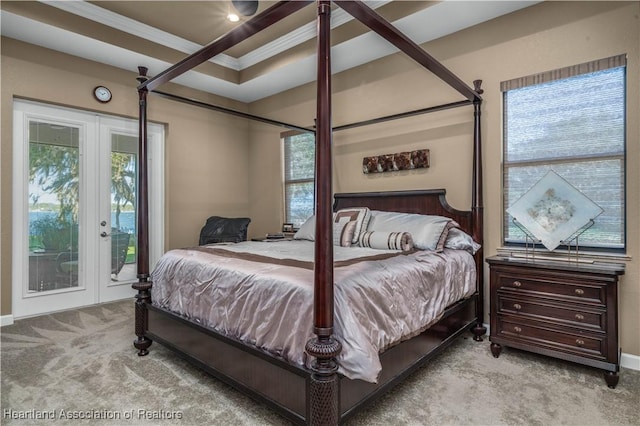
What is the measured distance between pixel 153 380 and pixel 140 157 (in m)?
1.66

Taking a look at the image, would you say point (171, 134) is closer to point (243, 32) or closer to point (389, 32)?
point (243, 32)

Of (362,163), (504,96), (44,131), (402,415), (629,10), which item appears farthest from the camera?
(362,163)

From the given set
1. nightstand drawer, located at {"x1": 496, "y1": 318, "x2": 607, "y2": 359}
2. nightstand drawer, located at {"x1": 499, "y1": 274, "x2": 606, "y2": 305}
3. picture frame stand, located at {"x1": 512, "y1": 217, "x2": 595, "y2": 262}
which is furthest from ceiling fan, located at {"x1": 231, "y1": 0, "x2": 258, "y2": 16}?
nightstand drawer, located at {"x1": 496, "y1": 318, "x2": 607, "y2": 359}

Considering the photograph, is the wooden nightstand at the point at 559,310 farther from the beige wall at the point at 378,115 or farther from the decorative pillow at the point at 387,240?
the decorative pillow at the point at 387,240

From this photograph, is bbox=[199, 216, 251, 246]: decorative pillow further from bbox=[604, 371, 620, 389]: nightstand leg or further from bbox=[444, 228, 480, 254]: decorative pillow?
bbox=[604, 371, 620, 389]: nightstand leg

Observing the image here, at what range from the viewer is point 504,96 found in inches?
123

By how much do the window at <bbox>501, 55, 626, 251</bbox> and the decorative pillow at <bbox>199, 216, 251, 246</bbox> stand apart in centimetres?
300

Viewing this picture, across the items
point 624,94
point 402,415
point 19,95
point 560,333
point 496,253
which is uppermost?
point 19,95

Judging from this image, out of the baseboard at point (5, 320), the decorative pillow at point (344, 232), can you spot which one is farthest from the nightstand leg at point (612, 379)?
the baseboard at point (5, 320)

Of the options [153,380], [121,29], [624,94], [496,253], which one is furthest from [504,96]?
[121,29]

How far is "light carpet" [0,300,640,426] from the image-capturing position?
6.18 feet

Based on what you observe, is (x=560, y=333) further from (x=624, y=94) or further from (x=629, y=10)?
(x=629, y=10)

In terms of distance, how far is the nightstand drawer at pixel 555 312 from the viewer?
2297mm

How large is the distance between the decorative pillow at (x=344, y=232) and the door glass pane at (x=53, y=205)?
3.02 metres
